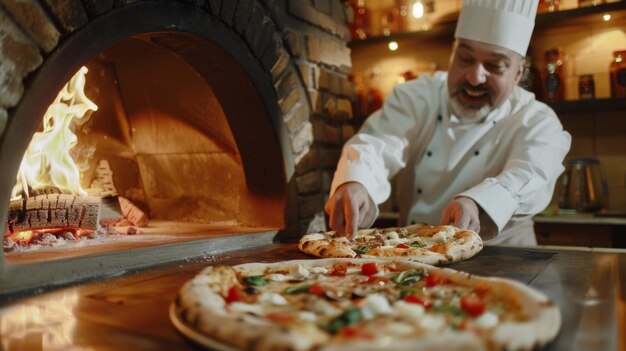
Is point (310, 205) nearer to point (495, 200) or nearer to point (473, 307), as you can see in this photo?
point (495, 200)

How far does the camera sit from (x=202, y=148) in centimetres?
257

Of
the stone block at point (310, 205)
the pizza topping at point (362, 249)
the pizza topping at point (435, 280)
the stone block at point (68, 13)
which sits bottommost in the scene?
the pizza topping at point (435, 280)

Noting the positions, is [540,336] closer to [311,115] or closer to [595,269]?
[595,269]

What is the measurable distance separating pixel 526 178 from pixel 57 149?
75.9 inches

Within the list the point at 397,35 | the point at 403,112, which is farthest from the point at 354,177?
the point at 397,35

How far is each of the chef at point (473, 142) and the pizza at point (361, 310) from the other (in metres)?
0.83

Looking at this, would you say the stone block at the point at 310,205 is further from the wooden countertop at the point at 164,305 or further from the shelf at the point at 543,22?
the shelf at the point at 543,22

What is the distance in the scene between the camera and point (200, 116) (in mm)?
2508

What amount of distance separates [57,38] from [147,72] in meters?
1.03

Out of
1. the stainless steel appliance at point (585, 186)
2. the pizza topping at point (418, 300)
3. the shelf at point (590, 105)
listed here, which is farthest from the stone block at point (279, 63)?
the stainless steel appliance at point (585, 186)

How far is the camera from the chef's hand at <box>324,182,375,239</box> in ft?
6.59

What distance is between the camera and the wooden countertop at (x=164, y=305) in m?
0.96

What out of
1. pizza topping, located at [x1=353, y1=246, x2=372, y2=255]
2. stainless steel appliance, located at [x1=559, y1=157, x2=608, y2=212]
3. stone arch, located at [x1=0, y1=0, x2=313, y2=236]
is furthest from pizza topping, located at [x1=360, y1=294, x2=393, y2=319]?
stainless steel appliance, located at [x1=559, y1=157, x2=608, y2=212]

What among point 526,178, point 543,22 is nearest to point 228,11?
point 526,178
